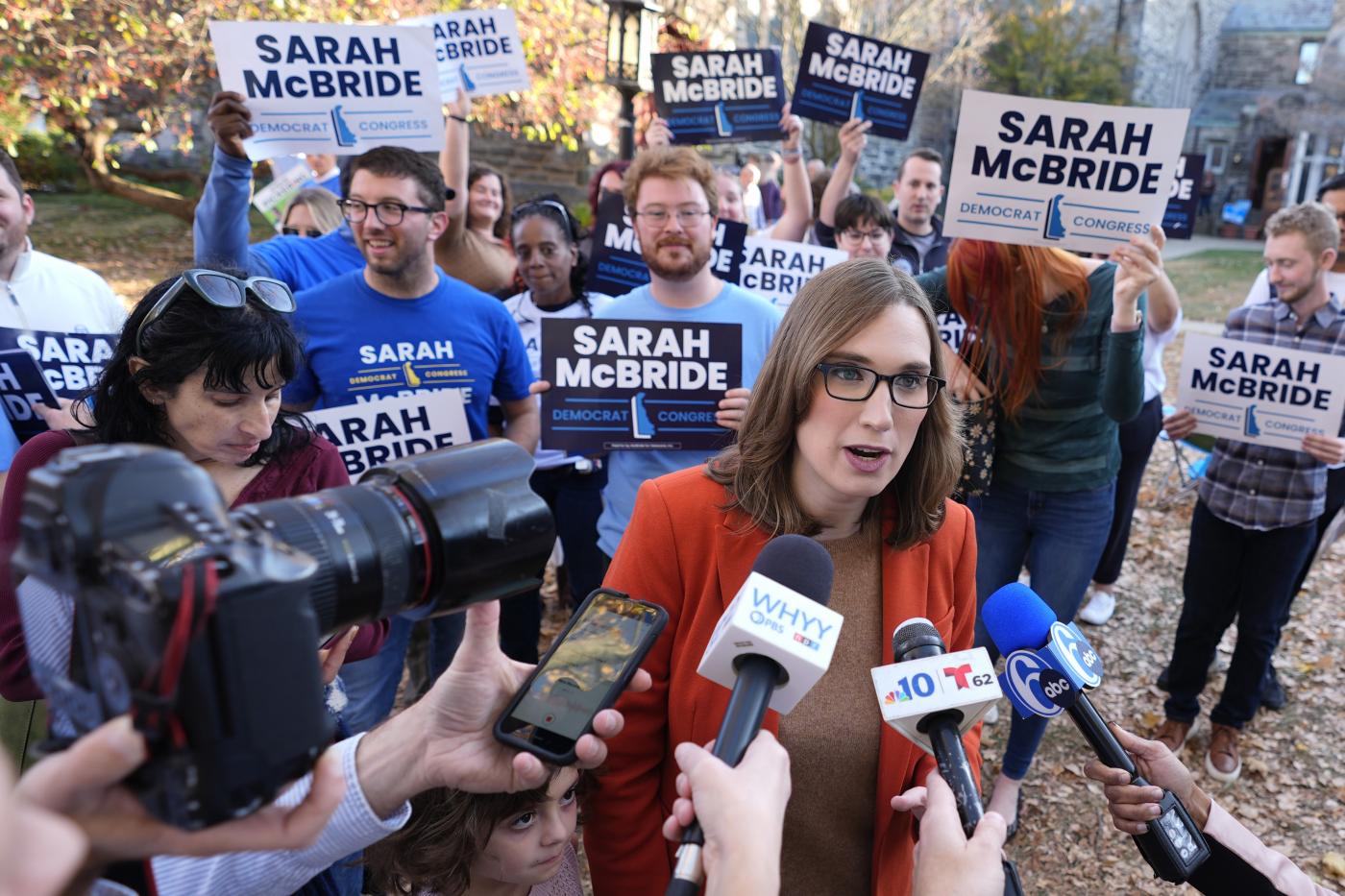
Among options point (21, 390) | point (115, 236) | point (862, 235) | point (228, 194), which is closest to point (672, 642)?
point (21, 390)

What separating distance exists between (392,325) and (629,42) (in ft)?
13.5

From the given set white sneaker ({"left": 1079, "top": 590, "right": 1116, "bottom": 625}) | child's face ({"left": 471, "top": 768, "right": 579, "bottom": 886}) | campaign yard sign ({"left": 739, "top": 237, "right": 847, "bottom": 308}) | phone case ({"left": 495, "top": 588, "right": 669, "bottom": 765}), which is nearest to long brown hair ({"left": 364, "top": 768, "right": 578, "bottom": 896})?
child's face ({"left": 471, "top": 768, "right": 579, "bottom": 886})

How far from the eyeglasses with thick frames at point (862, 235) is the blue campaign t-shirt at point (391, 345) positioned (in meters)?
2.55

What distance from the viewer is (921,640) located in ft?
4.75

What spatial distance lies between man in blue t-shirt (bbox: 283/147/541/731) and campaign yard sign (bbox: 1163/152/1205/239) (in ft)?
16.6

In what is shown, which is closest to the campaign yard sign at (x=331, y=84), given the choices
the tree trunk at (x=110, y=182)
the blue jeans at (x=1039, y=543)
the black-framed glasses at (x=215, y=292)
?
the black-framed glasses at (x=215, y=292)

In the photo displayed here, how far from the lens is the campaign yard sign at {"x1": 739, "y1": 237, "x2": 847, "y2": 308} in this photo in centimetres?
513

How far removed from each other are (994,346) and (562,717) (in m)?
2.37

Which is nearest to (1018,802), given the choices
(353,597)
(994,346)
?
(994,346)

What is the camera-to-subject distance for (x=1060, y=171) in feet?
11.1

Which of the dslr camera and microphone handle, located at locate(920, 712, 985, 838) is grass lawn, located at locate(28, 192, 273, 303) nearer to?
the dslr camera

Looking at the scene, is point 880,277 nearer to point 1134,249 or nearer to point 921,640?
point 921,640

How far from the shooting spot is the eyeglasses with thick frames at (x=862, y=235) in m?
5.16

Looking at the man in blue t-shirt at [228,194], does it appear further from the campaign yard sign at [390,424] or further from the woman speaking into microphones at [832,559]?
the woman speaking into microphones at [832,559]
